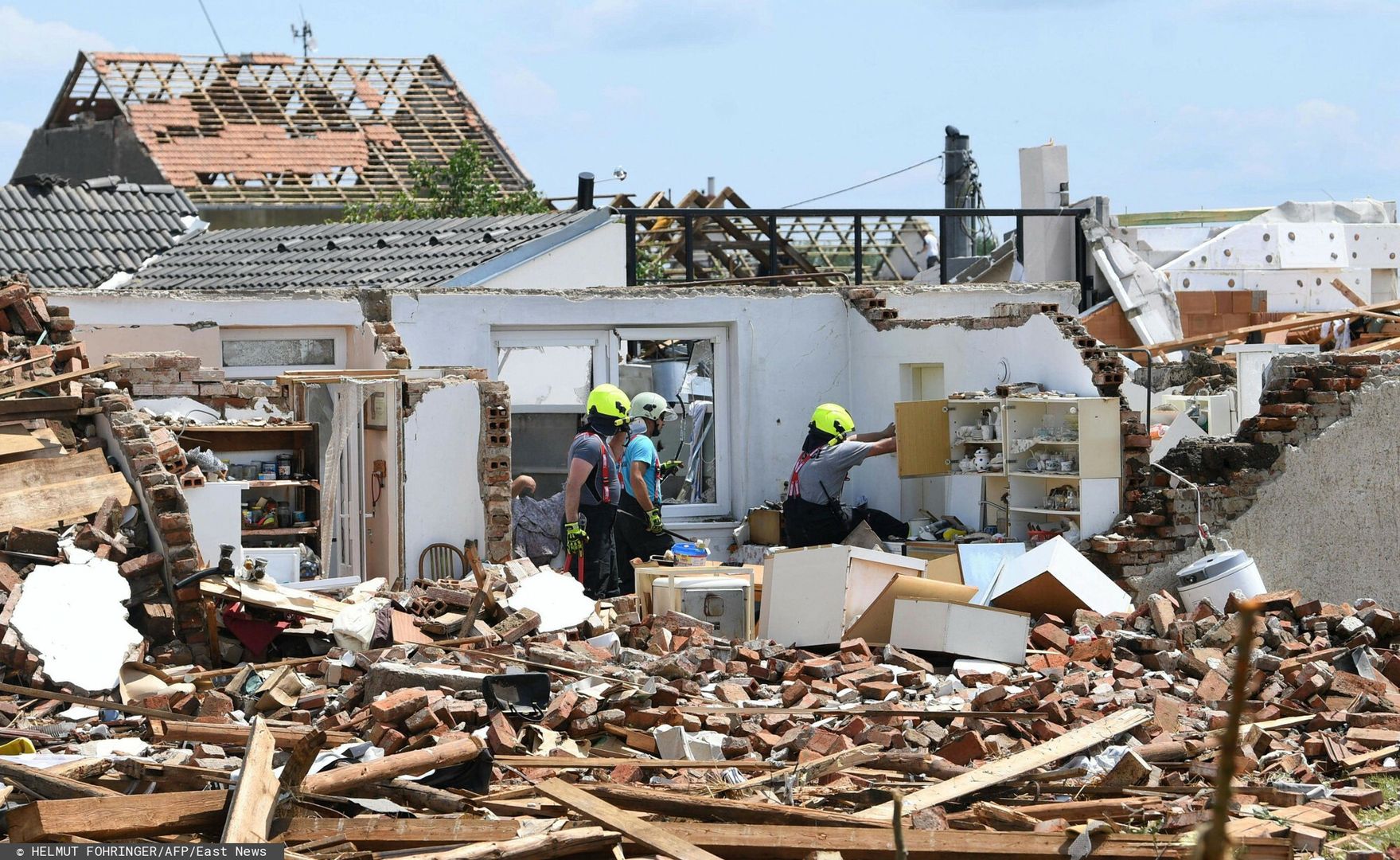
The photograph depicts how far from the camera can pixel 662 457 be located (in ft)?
49.6

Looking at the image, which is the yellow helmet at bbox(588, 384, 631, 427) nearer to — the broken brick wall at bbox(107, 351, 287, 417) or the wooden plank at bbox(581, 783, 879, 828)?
the broken brick wall at bbox(107, 351, 287, 417)

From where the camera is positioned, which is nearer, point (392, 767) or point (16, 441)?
point (392, 767)

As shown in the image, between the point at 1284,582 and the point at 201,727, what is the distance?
27.8 ft

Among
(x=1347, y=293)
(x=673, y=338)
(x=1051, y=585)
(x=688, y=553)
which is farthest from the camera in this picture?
(x=1347, y=293)

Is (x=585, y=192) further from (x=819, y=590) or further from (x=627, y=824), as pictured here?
(x=627, y=824)

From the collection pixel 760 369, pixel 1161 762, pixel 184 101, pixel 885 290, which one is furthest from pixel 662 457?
pixel 184 101

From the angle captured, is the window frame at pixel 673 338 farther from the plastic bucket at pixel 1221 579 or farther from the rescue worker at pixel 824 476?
the plastic bucket at pixel 1221 579

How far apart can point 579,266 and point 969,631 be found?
966cm

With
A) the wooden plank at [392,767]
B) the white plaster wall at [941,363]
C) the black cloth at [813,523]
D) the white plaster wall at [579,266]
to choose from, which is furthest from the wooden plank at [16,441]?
the white plaster wall at [941,363]

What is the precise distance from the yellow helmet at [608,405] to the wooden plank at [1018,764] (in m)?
5.33

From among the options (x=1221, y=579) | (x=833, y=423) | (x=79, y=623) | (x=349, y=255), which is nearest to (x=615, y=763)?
(x=79, y=623)

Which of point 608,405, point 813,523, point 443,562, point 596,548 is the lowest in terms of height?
point 443,562

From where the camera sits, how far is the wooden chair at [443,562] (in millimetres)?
11828

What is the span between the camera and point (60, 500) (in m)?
9.91
